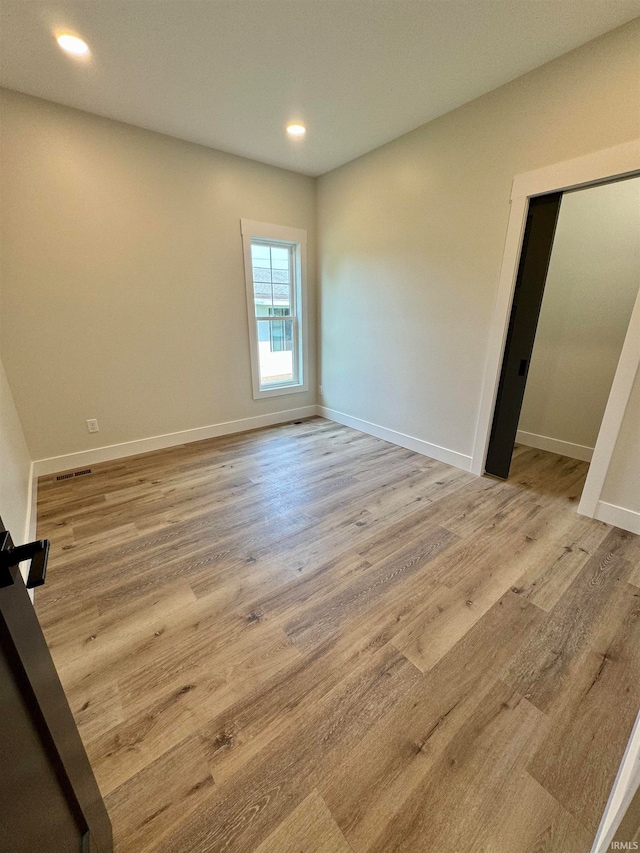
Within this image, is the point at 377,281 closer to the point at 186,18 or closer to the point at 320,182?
the point at 320,182

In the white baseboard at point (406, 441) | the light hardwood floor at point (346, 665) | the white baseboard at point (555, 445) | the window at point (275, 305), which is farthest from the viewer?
the window at point (275, 305)

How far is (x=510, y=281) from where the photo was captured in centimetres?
246

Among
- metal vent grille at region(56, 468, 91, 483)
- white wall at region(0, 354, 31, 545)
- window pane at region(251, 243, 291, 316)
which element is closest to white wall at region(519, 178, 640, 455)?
window pane at region(251, 243, 291, 316)

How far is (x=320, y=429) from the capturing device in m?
4.12

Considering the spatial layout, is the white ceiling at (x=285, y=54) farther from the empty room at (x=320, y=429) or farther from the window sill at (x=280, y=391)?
the window sill at (x=280, y=391)

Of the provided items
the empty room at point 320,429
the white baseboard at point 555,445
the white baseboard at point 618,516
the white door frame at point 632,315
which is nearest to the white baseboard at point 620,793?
the empty room at point 320,429

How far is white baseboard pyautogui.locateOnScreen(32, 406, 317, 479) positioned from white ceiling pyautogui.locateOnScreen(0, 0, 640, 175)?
268 centimetres

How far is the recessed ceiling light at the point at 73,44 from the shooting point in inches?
72.7

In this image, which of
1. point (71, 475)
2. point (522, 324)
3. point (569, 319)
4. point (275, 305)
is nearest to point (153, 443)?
point (71, 475)

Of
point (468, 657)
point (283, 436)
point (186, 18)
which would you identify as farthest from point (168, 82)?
point (468, 657)

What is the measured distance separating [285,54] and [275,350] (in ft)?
8.40

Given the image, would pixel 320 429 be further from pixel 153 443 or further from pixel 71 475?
pixel 71 475

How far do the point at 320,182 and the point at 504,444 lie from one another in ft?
11.4

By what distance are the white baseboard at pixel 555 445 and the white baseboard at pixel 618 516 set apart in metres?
1.20
